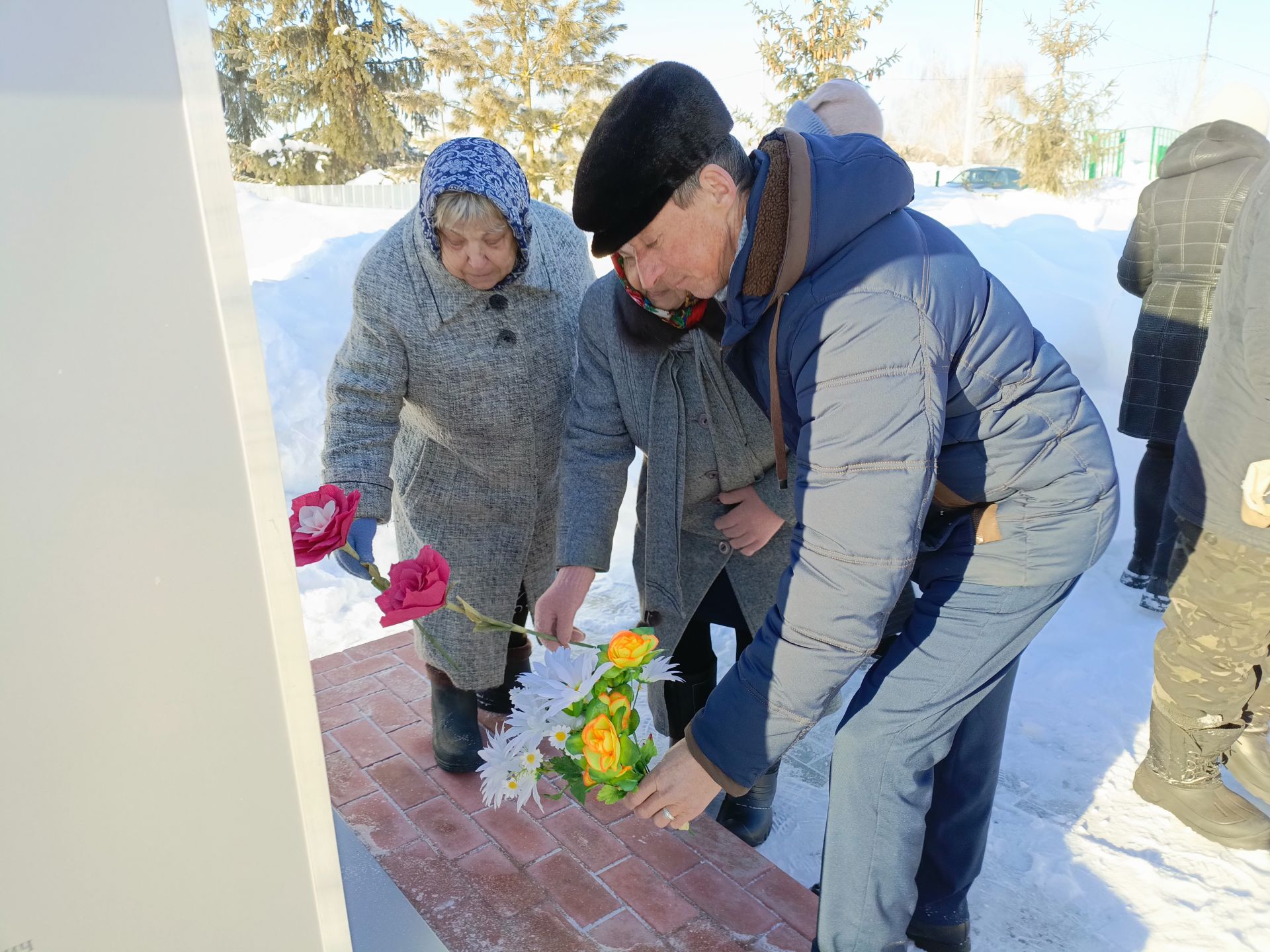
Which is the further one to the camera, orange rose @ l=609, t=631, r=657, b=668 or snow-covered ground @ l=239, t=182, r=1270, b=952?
snow-covered ground @ l=239, t=182, r=1270, b=952

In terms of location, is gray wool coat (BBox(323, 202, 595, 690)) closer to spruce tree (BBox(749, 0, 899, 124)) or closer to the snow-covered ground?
the snow-covered ground

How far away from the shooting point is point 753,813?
2.57m

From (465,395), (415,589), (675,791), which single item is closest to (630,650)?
(675,791)

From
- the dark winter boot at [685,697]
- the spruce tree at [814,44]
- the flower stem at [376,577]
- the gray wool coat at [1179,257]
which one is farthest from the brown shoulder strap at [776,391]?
the spruce tree at [814,44]

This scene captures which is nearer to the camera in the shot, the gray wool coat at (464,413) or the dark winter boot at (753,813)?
the gray wool coat at (464,413)

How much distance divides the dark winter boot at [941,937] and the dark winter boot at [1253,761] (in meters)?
1.13

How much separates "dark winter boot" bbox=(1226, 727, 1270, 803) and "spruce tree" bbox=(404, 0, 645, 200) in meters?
15.1

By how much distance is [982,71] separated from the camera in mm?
34938

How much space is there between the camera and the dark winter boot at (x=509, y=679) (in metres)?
2.88

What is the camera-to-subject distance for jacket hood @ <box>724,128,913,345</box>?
4.56 ft

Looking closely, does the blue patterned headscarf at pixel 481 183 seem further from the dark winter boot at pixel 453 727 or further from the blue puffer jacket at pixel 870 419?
the dark winter boot at pixel 453 727

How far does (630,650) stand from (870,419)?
54cm

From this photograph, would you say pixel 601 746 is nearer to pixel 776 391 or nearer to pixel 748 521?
pixel 776 391

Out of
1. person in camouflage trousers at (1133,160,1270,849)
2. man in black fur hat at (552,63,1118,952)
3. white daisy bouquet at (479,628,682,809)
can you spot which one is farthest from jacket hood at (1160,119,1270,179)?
white daisy bouquet at (479,628,682,809)
